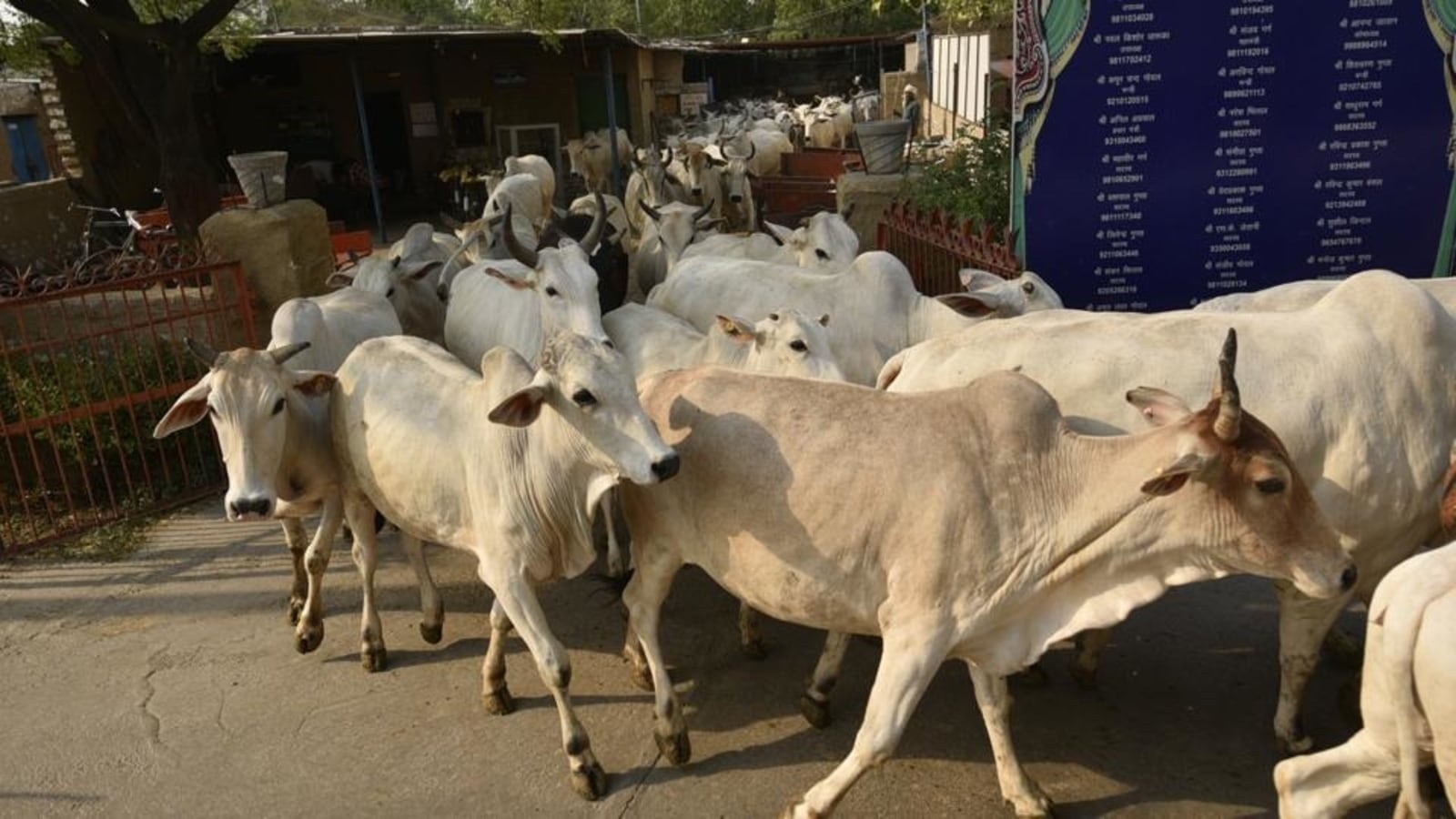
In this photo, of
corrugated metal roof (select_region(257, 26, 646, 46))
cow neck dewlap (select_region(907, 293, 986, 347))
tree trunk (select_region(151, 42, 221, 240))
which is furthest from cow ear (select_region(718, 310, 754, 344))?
corrugated metal roof (select_region(257, 26, 646, 46))

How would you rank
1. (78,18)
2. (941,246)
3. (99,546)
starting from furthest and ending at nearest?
(78,18), (941,246), (99,546)

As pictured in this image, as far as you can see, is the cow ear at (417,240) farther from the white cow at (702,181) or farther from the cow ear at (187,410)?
the white cow at (702,181)

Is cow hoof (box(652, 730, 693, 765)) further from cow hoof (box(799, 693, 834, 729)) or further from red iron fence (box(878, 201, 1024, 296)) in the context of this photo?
red iron fence (box(878, 201, 1024, 296))

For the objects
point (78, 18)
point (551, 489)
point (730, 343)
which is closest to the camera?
point (551, 489)

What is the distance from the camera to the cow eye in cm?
303

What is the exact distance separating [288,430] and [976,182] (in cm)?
533

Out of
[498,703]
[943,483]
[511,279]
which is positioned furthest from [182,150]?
[943,483]

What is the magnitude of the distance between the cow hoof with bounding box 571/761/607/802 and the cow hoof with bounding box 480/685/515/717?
60 centimetres

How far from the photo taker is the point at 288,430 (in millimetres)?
4672

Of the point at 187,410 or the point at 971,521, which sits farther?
the point at 187,410

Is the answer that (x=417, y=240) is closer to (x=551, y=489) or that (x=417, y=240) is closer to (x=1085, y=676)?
(x=551, y=489)

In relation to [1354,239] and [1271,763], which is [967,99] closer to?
[1354,239]

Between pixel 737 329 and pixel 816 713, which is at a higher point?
pixel 737 329

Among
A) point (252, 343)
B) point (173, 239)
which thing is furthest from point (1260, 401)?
point (173, 239)
